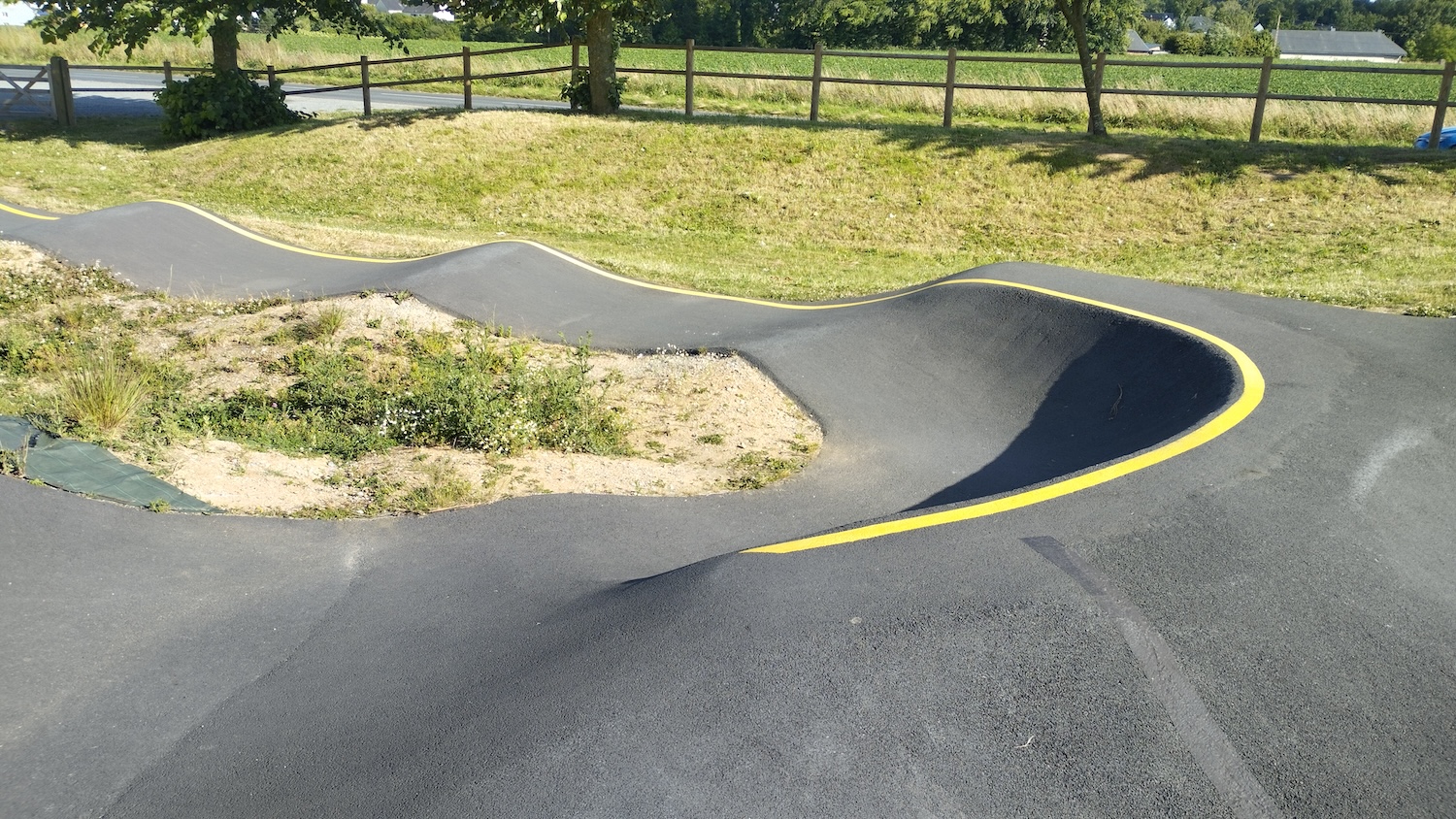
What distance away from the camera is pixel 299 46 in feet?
153

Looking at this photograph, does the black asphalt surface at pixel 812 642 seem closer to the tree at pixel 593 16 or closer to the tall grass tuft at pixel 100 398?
the tall grass tuft at pixel 100 398

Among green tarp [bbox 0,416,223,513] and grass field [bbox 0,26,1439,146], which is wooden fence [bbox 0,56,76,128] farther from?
green tarp [bbox 0,416,223,513]

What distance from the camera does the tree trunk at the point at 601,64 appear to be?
76.7ft

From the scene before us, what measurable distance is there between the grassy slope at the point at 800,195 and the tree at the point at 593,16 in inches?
46.6

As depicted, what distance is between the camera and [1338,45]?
379ft

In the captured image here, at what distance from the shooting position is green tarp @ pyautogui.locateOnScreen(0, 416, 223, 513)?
6.67m

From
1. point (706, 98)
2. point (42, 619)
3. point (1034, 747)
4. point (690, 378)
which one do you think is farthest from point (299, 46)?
point (1034, 747)

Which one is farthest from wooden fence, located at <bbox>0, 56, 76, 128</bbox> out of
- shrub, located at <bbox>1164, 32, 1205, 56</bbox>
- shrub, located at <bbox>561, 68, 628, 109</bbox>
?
shrub, located at <bbox>1164, 32, 1205, 56</bbox>

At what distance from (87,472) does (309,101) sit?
26.7 meters

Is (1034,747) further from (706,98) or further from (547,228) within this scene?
(706,98)

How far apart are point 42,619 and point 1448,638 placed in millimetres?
6687

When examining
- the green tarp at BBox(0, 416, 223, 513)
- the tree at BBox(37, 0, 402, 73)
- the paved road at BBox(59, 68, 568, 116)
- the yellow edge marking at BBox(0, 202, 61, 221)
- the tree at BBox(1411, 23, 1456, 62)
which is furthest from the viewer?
the tree at BBox(1411, 23, 1456, 62)

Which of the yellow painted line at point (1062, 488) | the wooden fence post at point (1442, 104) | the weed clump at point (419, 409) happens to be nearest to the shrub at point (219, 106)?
the weed clump at point (419, 409)

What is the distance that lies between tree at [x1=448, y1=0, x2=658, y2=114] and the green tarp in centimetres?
1682
